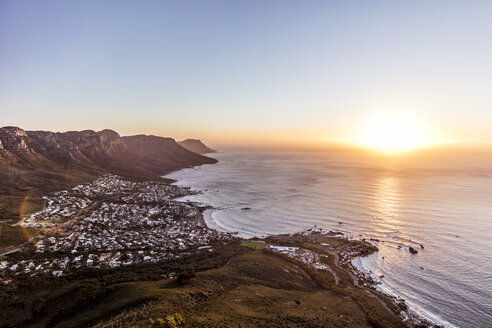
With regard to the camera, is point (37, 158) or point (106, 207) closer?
point (106, 207)

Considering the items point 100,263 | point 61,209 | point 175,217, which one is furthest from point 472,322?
point 61,209

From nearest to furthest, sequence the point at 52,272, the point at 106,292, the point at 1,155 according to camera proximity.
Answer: the point at 106,292 < the point at 52,272 < the point at 1,155

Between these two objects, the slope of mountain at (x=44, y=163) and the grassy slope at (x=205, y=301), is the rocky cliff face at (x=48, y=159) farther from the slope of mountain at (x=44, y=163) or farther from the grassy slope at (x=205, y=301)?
the grassy slope at (x=205, y=301)

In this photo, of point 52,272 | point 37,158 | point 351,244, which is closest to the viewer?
point 52,272

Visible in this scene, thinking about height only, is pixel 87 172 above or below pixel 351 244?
above

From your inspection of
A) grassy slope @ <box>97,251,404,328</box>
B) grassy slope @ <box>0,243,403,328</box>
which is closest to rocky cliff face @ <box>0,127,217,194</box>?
grassy slope @ <box>0,243,403,328</box>

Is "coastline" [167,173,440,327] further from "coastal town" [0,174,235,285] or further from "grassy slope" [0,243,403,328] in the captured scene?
"coastal town" [0,174,235,285]

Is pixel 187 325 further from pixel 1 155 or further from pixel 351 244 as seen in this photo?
pixel 1 155
